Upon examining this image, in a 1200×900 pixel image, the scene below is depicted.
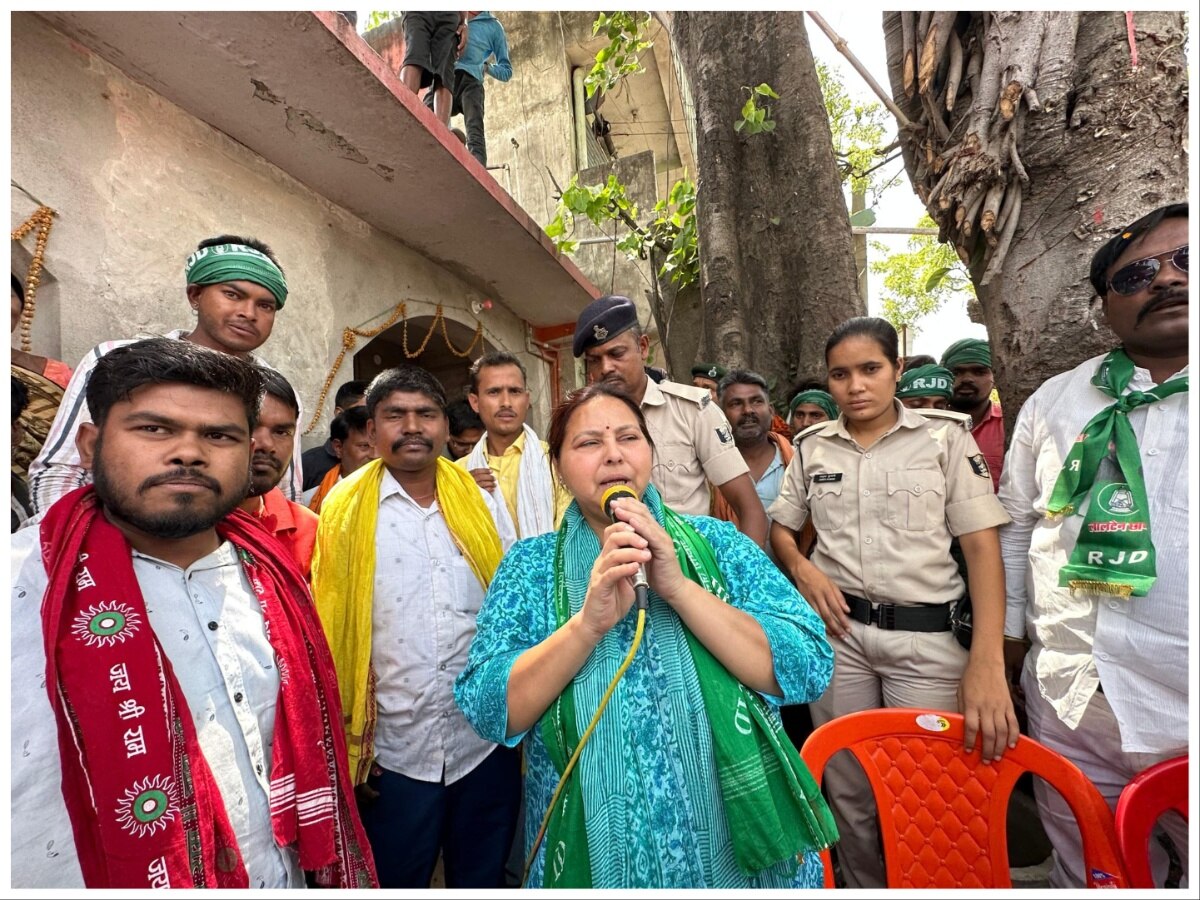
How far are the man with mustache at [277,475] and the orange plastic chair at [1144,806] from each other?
2573 millimetres

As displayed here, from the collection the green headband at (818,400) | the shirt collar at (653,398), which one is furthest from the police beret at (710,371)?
the shirt collar at (653,398)

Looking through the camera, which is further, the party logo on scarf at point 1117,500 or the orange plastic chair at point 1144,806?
the party logo on scarf at point 1117,500

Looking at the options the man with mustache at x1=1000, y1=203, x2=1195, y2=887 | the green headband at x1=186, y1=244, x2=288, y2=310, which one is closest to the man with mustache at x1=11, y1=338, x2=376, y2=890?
the green headband at x1=186, y1=244, x2=288, y2=310

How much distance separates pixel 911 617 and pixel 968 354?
2293 mm

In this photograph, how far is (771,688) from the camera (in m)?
1.31

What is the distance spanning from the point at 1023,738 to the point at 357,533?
7.48ft

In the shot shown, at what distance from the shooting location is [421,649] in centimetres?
197

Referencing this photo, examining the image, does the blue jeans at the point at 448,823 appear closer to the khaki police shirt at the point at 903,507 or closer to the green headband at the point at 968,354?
the khaki police shirt at the point at 903,507

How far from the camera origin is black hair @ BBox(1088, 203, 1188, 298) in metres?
1.62

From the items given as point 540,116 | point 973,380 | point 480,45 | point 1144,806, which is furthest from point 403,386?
point 540,116

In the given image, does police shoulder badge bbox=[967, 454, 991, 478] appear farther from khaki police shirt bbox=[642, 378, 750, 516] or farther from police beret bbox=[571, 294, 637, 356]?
police beret bbox=[571, 294, 637, 356]

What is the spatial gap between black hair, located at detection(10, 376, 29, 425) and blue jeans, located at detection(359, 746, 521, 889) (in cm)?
158

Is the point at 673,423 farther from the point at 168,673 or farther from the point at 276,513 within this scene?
the point at 168,673

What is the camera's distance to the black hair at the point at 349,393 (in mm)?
4020
